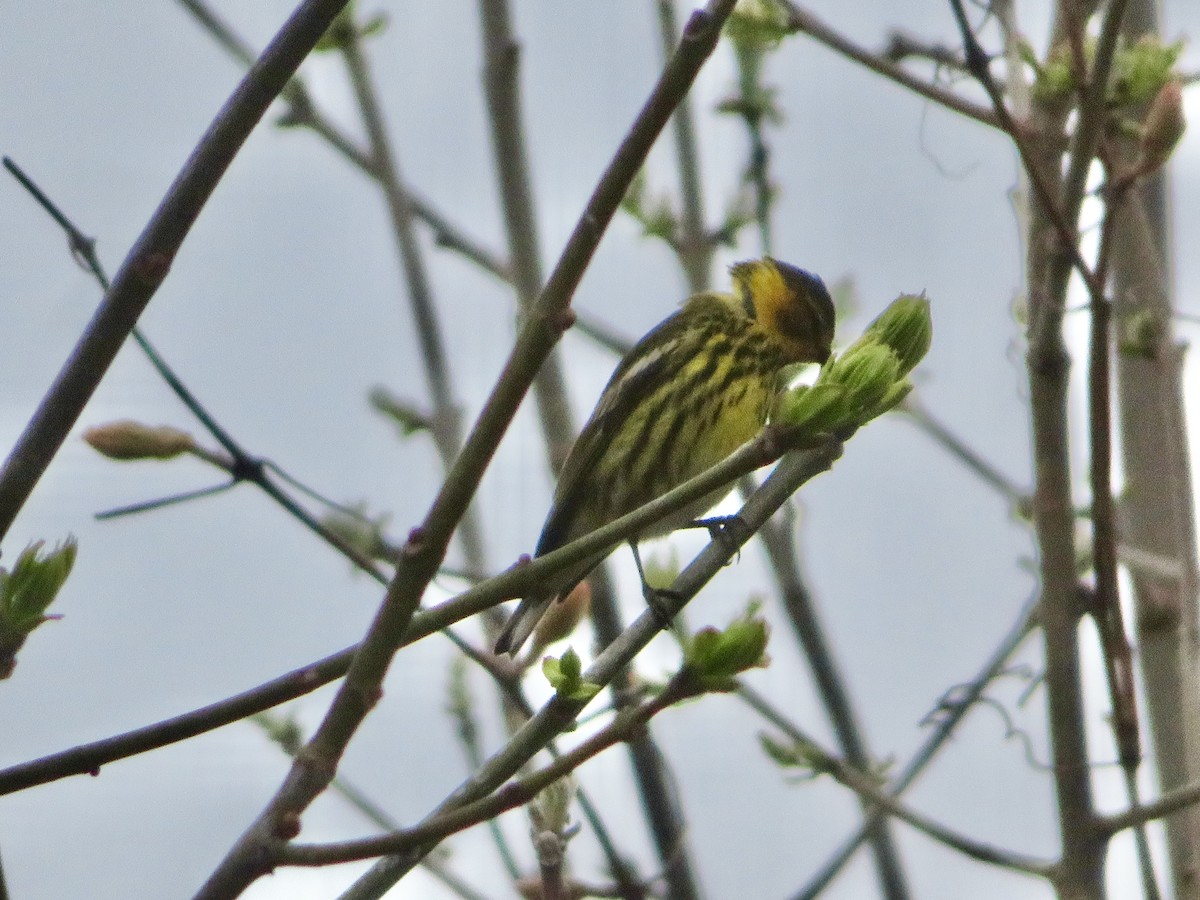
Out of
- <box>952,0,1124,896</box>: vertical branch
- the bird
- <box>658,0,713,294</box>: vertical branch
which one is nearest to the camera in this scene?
<box>952,0,1124,896</box>: vertical branch

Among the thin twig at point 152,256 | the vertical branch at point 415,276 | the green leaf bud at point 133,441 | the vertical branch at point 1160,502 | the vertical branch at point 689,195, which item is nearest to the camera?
the thin twig at point 152,256

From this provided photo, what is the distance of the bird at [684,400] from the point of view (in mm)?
4176

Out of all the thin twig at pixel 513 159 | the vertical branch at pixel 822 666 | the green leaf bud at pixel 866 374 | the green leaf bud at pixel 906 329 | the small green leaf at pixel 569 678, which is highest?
the thin twig at pixel 513 159

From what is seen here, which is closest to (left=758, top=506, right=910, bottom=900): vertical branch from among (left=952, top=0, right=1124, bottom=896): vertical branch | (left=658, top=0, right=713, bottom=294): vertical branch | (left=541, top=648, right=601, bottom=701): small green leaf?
(left=658, top=0, right=713, bottom=294): vertical branch

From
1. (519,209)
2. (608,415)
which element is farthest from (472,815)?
(608,415)

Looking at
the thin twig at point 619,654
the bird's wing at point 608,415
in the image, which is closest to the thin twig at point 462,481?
the thin twig at point 619,654

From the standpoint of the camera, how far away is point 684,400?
169 inches

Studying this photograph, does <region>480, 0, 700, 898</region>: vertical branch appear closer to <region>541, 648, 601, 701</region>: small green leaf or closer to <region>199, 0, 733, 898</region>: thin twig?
<region>541, 648, 601, 701</region>: small green leaf

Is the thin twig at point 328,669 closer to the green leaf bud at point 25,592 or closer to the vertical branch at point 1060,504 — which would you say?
the green leaf bud at point 25,592

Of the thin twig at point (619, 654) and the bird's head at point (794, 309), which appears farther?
the bird's head at point (794, 309)

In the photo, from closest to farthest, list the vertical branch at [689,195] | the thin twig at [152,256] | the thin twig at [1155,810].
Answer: the thin twig at [152,256] < the thin twig at [1155,810] < the vertical branch at [689,195]

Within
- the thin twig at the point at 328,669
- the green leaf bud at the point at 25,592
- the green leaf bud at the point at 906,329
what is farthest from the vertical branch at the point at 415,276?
the thin twig at the point at 328,669

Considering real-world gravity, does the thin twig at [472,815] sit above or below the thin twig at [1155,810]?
below

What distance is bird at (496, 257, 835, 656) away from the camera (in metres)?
4.18
